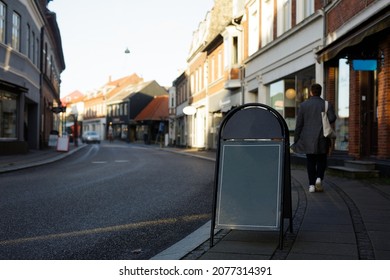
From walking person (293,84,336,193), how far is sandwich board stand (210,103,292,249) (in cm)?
331

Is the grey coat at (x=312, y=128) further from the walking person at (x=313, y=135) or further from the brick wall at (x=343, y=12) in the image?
the brick wall at (x=343, y=12)

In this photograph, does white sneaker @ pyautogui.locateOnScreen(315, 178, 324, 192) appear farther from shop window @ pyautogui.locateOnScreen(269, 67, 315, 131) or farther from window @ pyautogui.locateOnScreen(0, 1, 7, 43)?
window @ pyautogui.locateOnScreen(0, 1, 7, 43)

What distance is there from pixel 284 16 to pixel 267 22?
2247mm

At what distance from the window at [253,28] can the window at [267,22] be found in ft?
3.31

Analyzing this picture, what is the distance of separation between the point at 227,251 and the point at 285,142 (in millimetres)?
1166

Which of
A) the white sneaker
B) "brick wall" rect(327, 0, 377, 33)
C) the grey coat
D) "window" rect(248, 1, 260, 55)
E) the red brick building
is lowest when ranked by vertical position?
the white sneaker

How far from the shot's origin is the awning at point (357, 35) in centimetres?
882

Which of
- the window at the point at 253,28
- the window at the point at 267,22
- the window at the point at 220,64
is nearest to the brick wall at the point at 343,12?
the window at the point at 267,22

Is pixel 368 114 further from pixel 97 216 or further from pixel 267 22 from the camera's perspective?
pixel 267 22

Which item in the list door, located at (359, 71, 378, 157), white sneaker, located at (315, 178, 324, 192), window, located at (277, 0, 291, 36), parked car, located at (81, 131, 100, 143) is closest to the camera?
white sneaker, located at (315, 178, 324, 192)

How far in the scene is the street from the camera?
4969mm

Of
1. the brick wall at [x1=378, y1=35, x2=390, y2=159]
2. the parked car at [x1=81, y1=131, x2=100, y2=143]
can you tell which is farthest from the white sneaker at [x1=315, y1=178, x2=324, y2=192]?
the parked car at [x1=81, y1=131, x2=100, y2=143]

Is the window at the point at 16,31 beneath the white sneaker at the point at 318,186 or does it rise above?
above
